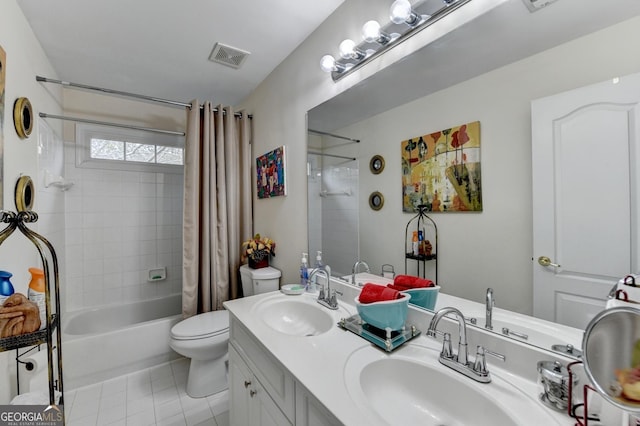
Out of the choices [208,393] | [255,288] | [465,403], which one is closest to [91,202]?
[255,288]

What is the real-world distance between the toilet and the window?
169 centimetres

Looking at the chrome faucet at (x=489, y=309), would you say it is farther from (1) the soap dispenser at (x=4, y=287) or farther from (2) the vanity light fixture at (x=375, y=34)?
(1) the soap dispenser at (x=4, y=287)

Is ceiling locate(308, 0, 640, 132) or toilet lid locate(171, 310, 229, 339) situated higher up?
ceiling locate(308, 0, 640, 132)

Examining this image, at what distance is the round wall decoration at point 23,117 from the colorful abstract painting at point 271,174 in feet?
4.56

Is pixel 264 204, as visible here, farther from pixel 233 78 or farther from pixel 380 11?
pixel 380 11

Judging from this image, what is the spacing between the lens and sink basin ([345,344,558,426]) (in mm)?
628

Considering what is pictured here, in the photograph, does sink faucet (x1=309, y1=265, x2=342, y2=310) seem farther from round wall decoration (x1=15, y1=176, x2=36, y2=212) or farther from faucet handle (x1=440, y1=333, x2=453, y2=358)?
round wall decoration (x1=15, y1=176, x2=36, y2=212)

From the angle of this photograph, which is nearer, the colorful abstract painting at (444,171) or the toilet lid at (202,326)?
the colorful abstract painting at (444,171)

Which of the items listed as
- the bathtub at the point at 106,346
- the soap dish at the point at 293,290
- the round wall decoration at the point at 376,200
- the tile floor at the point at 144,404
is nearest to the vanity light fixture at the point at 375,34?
the round wall decoration at the point at 376,200

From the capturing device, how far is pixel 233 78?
2242 mm

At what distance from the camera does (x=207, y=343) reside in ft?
5.69

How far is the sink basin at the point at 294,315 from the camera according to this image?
1.28 metres

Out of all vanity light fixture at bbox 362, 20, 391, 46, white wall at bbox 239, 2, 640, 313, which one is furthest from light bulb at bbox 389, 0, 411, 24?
white wall at bbox 239, 2, 640, 313

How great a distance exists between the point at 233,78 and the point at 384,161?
172 centimetres
